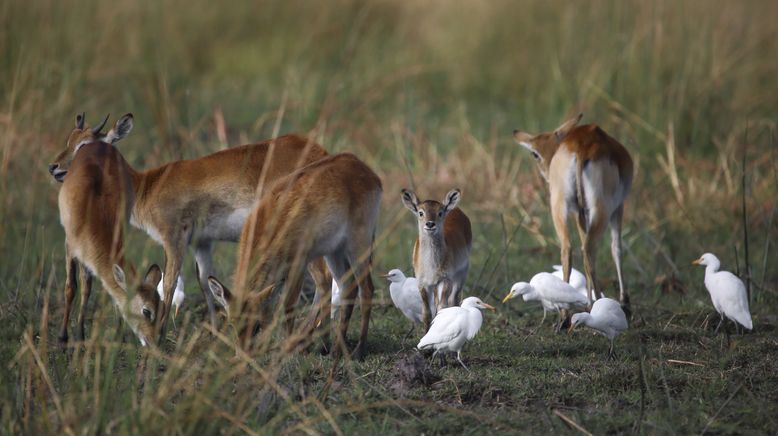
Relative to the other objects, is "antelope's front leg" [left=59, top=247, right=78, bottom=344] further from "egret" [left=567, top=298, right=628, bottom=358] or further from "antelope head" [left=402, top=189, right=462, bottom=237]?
"egret" [left=567, top=298, right=628, bottom=358]

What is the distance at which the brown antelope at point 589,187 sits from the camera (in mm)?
7062

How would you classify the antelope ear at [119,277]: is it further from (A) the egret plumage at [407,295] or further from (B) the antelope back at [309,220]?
(A) the egret plumage at [407,295]

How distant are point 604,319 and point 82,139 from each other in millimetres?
3607

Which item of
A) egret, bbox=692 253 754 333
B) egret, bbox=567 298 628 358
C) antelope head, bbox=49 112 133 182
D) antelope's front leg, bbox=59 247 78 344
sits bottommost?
egret, bbox=692 253 754 333

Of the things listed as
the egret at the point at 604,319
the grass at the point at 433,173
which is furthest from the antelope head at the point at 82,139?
the egret at the point at 604,319

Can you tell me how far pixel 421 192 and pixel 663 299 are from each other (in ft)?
9.96

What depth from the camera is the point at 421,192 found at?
999cm

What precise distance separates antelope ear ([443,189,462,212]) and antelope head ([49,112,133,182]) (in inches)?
85.5

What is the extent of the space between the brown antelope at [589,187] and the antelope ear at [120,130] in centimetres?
293

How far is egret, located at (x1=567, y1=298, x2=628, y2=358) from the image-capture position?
6.03 m

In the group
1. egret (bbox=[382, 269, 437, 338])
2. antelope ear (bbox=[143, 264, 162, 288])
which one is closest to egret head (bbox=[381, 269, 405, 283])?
egret (bbox=[382, 269, 437, 338])

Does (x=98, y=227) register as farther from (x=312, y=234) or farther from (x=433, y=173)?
(x=433, y=173)

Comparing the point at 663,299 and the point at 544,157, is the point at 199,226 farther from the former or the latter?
the point at 663,299

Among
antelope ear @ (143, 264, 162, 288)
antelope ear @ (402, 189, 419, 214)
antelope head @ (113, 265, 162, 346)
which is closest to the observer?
antelope head @ (113, 265, 162, 346)
